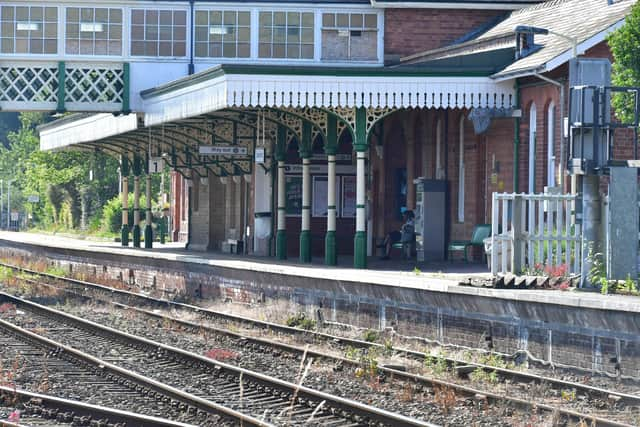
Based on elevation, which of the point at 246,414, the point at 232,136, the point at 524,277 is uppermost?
the point at 232,136

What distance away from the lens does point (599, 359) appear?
14.3 meters

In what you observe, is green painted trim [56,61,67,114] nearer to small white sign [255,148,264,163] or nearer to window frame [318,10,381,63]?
window frame [318,10,381,63]

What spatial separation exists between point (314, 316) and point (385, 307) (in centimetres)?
276

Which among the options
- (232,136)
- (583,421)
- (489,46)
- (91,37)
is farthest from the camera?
(91,37)

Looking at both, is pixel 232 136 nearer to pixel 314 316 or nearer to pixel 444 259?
pixel 444 259

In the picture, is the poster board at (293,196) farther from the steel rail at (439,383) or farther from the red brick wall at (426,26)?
the steel rail at (439,383)

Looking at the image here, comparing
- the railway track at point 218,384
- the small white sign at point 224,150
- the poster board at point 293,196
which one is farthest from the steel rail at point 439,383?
the poster board at point 293,196

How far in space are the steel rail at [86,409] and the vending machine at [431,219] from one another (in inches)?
727

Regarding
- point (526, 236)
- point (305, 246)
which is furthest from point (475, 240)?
point (526, 236)

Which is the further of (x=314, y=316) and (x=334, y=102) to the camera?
(x=334, y=102)

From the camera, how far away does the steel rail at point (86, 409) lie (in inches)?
449

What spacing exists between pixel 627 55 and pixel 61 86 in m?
17.6

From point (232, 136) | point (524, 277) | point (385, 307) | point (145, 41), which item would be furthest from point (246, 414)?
point (145, 41)

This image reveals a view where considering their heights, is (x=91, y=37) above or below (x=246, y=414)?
above
